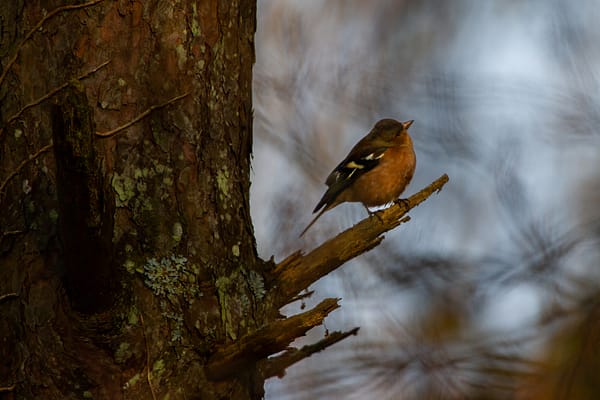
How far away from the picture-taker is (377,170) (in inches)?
212

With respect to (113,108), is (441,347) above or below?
below

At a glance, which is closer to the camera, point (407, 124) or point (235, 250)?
point (235, 250)

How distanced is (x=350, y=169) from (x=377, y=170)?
0.60 ft

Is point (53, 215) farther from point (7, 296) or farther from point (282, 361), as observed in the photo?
point (282, 361)

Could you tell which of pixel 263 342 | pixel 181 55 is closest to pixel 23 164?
pixel 181 55

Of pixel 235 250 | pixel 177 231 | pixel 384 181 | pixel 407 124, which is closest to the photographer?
pixel 177 231

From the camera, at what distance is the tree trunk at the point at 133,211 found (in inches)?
91.1

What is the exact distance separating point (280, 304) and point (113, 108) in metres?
0.89

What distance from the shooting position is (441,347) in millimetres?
4156

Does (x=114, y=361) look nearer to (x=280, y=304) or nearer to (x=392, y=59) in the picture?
(x=280, y=304)

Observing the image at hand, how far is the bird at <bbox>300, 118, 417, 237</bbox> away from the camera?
5.30m

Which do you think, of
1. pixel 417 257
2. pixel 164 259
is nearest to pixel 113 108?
pixel 164 259

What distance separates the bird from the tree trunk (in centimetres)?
245

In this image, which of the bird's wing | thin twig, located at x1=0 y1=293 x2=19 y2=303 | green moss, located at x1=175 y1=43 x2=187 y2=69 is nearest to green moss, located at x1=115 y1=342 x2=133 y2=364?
thin twig, located at x1=0 y1=293 x2=19 y2=303
